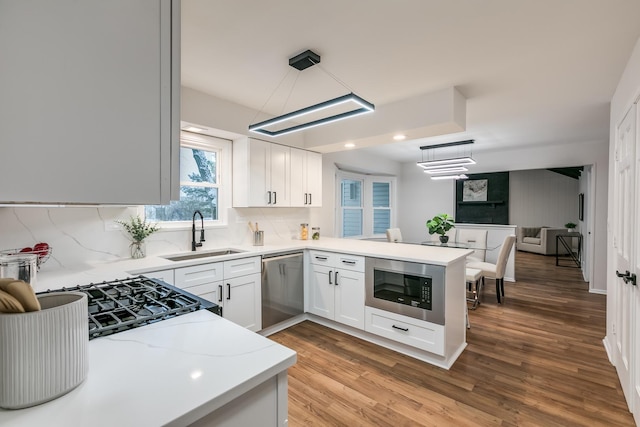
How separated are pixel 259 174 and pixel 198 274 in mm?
1379

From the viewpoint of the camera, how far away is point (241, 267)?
9.61 ft

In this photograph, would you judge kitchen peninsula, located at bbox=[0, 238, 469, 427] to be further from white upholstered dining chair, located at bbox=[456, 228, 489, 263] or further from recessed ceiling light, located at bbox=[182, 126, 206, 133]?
white upholstered dining chair, located at bbox=[456, 228, 489, 263]

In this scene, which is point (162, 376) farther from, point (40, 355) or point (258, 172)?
point (258, 172)

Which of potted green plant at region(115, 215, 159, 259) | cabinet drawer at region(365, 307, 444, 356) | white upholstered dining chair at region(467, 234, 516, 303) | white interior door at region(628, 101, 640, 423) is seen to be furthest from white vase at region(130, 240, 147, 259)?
white upholstered dining chair at region(467, 234, 516, 303)

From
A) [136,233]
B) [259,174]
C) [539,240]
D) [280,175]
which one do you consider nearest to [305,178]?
[280,175]

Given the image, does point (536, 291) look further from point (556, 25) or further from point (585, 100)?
point (556, 25)

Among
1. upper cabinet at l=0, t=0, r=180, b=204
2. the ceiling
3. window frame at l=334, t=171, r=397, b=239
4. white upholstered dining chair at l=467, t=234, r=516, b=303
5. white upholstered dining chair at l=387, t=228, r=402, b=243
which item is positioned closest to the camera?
upper cabinet at l=0, t=0, r=180, b=204

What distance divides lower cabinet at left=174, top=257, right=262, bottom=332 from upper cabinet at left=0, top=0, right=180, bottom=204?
2096 millimetres

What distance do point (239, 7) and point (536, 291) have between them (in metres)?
5.71

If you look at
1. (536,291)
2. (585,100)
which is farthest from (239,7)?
(536,291)

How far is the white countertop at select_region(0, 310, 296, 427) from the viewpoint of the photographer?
0.62 metres

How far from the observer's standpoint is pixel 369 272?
2980 millimetres

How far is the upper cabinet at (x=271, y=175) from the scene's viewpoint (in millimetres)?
3428

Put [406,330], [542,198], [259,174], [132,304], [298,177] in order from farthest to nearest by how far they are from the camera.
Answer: [542,198] → [298,177] → [259,174] → [406,330] → [132,304]
